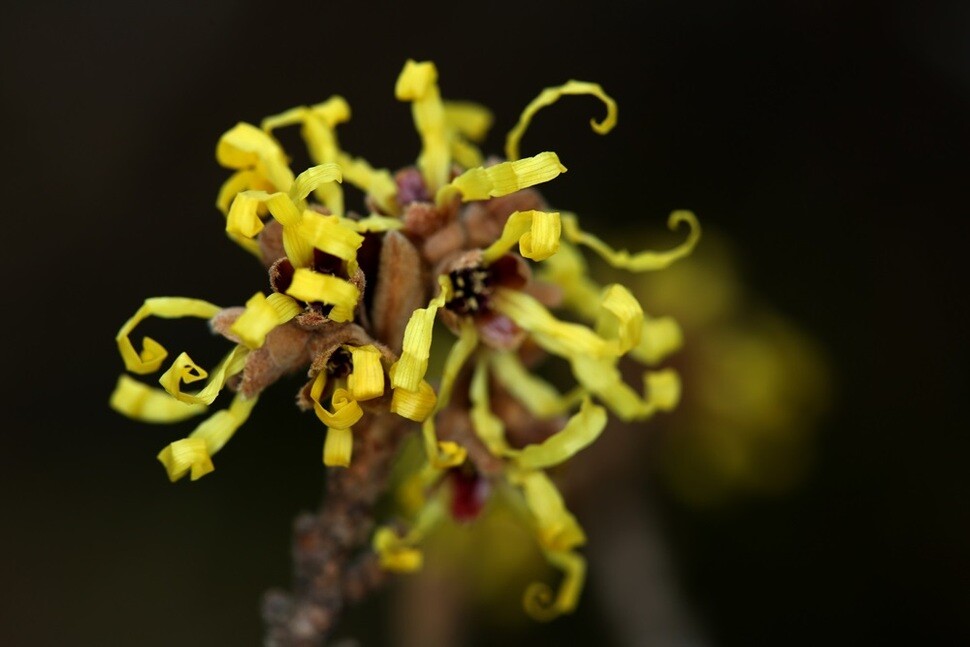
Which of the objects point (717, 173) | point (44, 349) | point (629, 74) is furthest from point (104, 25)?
point (717, 173)

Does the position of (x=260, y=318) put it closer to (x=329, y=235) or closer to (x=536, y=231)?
(x=329, y=235)

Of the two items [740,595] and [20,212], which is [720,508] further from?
[20,212]

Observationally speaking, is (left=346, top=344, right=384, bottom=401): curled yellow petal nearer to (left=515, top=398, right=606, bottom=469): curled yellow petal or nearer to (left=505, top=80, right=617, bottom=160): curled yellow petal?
(left=515, top=398, right=606, bottom=469): curled yellow petal

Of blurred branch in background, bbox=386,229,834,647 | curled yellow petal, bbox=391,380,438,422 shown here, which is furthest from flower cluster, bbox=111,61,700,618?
blurred branch in background, bbox=386,229,834,647

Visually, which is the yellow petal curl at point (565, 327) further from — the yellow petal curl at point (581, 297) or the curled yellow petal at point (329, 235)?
the curled yellow petal at point (329, 235)

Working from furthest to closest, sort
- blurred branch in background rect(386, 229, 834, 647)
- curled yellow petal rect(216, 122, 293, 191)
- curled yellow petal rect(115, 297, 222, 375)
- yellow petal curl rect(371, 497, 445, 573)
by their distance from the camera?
blurred branch in background rect(386, 229, 834, 647)
yellow petal curl rect(371, 497, 445, 573)
curled yellow petal rect(216, 122, 293, 191)
curled yellow petal rect(115, 297, 222, 375)

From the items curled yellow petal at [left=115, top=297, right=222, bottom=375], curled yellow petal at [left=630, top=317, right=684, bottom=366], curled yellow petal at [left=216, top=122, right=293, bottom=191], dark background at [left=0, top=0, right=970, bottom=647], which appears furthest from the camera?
dark background at [left=0, top=0, right=970, bottom=647]

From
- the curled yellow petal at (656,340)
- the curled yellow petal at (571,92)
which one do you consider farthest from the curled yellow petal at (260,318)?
the curled yellow petal at (656,340)
